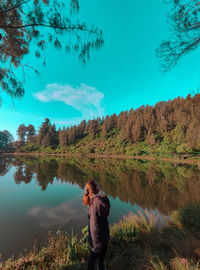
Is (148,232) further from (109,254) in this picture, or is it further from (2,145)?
(2,145)

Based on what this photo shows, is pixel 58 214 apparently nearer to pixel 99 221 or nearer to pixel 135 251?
pixel 135 251

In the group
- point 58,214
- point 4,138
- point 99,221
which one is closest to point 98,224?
point 99,221

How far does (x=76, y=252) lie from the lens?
2430 mm

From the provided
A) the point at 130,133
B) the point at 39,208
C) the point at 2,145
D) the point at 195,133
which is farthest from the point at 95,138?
the point at 39,208

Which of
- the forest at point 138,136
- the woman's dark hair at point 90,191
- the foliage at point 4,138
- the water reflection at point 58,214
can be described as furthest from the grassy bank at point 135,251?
A: the foliage at point 4,138

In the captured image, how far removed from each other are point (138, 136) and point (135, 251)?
4767 centimetres

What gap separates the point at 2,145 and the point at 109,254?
81.2m

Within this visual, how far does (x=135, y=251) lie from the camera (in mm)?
2492

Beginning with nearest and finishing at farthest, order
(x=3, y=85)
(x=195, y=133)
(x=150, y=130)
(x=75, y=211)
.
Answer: (x=3, y=85), (x=75, y=211), (x=195, y=133), (x=150, y=130)

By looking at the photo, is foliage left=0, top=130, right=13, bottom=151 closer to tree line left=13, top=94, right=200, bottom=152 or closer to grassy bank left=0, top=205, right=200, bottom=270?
tree line left=13, top=94, right=200, bottom=152

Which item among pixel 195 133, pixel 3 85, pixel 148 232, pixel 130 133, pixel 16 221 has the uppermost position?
pixel 130 133

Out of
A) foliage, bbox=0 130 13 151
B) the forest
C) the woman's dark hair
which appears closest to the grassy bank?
the woman's dark hair

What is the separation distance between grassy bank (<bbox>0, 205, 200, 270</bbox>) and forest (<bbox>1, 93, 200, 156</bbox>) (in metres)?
30.4

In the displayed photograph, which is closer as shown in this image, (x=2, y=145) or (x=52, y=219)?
(x=52, y=219)
